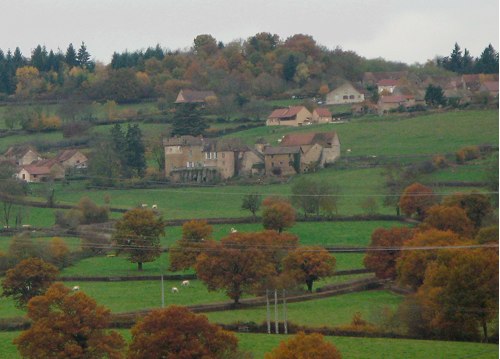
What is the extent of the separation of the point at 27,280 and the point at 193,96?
76464 millimetres

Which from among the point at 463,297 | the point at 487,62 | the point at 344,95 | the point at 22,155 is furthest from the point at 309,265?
the point at 487,62

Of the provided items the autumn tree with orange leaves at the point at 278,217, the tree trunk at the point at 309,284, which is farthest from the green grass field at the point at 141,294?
the autumn tree with orange leaves at the point at 278,217

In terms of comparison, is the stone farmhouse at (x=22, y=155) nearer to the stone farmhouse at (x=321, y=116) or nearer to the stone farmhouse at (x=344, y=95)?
the stone farmhouse at (x=321, y=116)

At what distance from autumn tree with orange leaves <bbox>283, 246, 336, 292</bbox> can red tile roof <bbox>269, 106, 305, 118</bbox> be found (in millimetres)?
56509

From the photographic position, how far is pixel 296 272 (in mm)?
63625

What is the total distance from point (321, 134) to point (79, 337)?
56953mm

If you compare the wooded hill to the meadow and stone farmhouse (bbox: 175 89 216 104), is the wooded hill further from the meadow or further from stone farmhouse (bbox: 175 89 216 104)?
the meadow

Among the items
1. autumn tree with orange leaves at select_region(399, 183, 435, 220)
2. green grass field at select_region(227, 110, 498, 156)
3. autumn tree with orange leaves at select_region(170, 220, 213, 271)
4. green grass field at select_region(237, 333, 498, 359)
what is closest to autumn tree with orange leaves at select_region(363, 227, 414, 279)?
autumn tree with orange leaves at select_region(170, 220, 213, 271)

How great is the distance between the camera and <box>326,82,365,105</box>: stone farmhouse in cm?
Result: 13462

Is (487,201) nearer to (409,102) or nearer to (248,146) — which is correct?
(248,146)

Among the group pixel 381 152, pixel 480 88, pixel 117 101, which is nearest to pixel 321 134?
pixel 381 152

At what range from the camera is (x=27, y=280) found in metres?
62.2

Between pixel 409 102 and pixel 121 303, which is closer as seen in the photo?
pixel 121 303

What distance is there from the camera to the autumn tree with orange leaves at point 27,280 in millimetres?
61750
